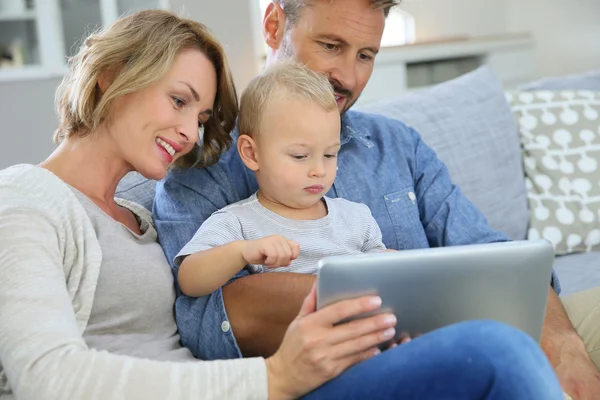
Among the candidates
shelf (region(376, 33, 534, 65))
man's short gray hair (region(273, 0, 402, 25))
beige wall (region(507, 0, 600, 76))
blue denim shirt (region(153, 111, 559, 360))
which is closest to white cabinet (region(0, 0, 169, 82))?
shelf (region(376, 33, 534, 65))

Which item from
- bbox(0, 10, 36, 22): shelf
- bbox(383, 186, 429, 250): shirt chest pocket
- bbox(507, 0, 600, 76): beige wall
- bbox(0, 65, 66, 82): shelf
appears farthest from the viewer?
bbox(507, 0, 600, 76): beige wall

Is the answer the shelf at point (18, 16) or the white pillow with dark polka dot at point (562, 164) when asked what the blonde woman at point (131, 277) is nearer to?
the white pillow with dark polka dot at point (562, 164)

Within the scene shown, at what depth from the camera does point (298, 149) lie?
1443 millimetres

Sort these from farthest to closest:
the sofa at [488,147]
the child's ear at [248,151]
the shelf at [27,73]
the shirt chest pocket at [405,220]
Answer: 1. the shelf at [27,73]
2. the sofa at [488,147]
3. the shirt chest pocket at [405,220]
4. the child's ear at [248,151]

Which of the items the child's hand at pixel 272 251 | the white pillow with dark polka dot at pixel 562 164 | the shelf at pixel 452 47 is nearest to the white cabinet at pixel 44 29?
the shelf at pixel 452 47

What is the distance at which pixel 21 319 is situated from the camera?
3.56 ft

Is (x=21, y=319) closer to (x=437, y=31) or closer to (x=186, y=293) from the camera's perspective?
(x=186, y=293)

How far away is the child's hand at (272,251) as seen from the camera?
1.25 meters

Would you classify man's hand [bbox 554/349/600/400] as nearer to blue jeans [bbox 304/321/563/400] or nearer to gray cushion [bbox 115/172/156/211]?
blue jeans [bbox 304/321/563/400]

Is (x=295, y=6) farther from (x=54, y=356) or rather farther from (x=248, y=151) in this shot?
(x=54, y=356)

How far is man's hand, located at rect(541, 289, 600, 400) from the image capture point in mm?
1464

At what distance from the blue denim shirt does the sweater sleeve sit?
0.32 m

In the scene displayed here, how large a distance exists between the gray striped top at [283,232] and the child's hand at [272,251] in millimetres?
140

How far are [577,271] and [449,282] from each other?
128cm
